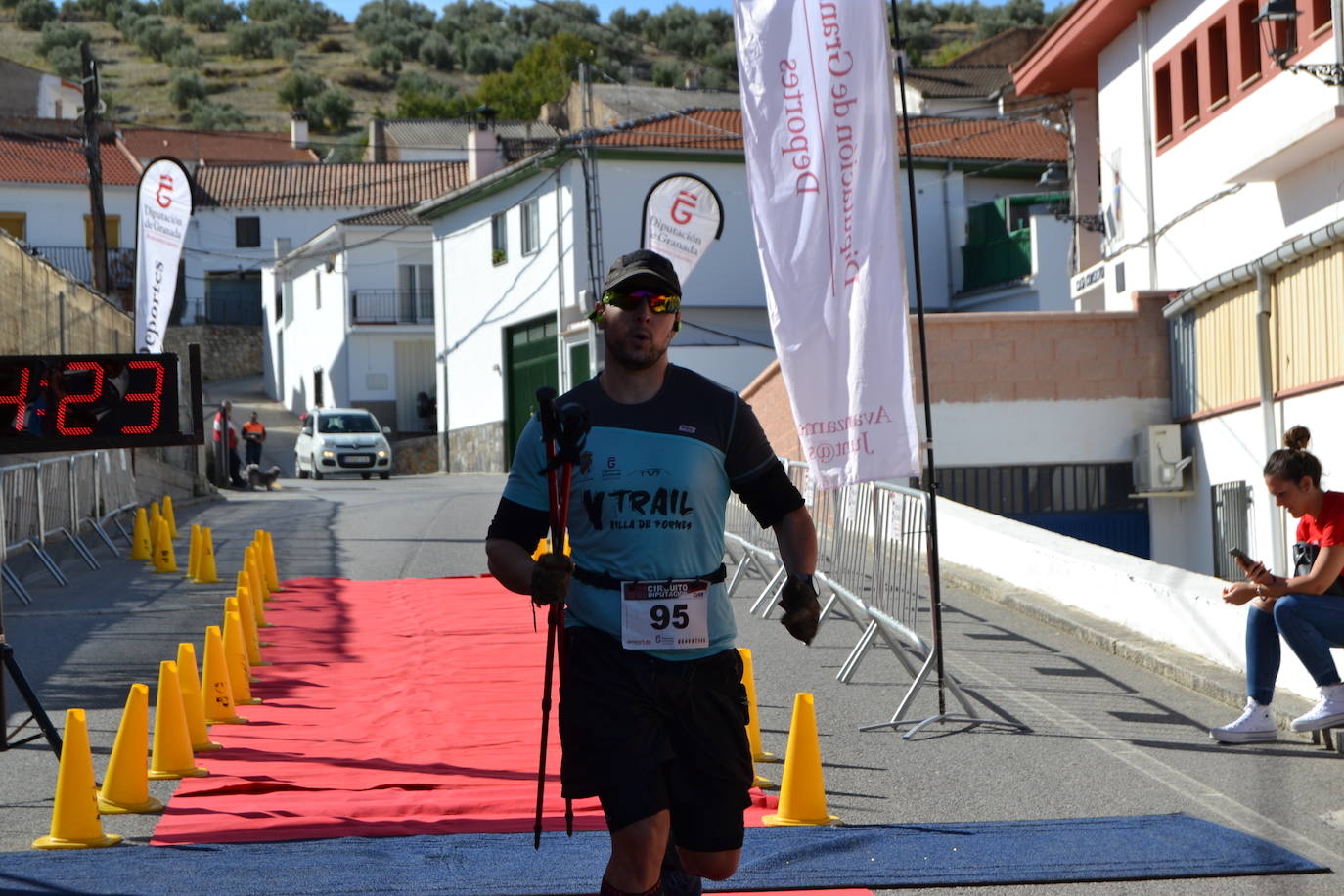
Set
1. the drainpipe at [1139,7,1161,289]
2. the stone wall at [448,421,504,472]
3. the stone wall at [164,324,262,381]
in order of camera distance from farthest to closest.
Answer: the stone wall at [164,324,262,381], the stone wall at [448,421,504,472], the drainpipe at [1139,7,1161,289]

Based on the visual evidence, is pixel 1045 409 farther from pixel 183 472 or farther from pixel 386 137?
pixel 386 137

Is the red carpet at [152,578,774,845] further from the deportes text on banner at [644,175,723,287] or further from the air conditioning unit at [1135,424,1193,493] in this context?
the deportes text on banner at [644,175,723,287]

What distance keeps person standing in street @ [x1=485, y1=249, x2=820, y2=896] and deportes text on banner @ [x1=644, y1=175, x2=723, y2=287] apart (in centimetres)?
1964

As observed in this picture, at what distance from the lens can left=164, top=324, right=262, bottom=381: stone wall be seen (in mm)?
64375

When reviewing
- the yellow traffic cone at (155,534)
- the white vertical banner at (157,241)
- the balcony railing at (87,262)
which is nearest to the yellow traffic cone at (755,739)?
the yellow traffic cone at (155,534)

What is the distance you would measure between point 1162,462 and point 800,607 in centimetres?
1733

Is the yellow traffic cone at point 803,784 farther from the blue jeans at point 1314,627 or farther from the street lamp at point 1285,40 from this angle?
the street lamp at point 1285,40

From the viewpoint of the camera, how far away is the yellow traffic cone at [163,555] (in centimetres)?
1845

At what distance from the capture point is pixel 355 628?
13.9m

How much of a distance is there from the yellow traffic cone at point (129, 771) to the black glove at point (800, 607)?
3.81m

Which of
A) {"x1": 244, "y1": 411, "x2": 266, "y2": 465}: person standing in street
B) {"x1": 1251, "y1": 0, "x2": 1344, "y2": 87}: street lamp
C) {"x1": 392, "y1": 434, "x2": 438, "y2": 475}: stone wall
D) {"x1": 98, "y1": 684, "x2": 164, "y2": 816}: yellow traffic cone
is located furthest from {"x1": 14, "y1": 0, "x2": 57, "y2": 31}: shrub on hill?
{"x1": 98, "y1": 684, "x2": 164, "y2": 816}: yellow traffic cone

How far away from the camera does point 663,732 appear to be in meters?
4.67

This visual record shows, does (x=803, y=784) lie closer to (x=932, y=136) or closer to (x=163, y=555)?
(x=163, y=555)

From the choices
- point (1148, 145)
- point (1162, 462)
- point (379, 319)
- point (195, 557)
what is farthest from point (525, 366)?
point (195, 557)
